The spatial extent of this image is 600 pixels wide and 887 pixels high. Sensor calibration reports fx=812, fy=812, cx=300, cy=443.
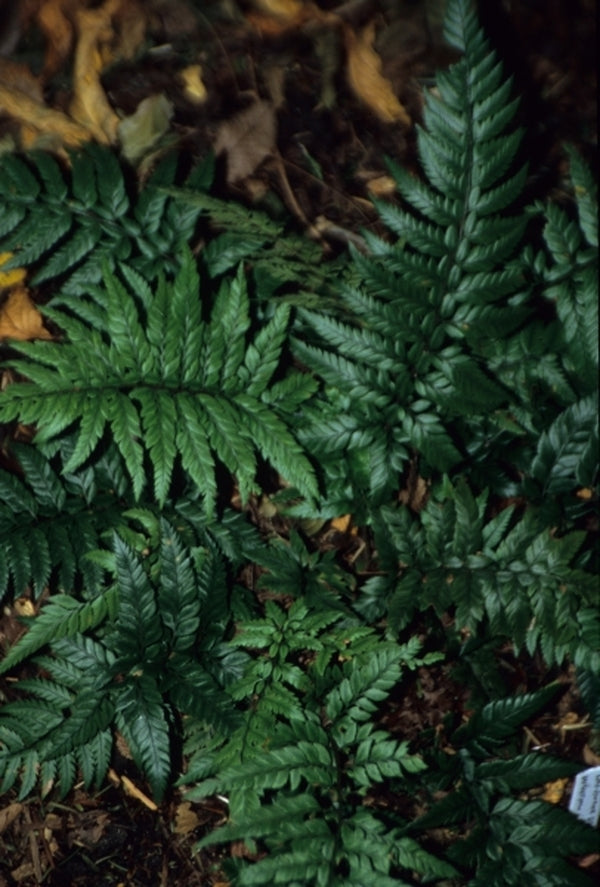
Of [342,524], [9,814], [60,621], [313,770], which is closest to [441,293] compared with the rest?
[342,524]

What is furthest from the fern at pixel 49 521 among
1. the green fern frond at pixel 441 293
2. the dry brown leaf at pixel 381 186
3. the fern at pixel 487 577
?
the dry brown leaf at pixel 381 186

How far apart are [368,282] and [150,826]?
1.90 m

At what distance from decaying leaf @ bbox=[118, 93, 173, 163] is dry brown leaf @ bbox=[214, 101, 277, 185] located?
26cm

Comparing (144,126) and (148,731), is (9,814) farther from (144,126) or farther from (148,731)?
(144,126)

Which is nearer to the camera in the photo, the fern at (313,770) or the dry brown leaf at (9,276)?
the fern at (313,770)

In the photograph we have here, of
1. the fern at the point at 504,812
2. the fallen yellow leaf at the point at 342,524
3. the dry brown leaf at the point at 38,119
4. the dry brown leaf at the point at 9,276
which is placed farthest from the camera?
the dry brown leaf at the point at 38,119

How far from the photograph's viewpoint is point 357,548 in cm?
304

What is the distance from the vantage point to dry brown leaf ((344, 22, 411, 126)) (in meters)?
3.85

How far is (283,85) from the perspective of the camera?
12.7 feet

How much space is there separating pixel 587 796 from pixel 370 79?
3219 mm

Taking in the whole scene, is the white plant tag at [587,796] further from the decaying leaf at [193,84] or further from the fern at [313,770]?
the decaying leaf at [193,84]

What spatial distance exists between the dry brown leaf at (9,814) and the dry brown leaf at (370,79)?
3.24m

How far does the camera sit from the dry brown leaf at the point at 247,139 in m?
3.67

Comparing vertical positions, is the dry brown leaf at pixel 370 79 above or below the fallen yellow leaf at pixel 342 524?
above
